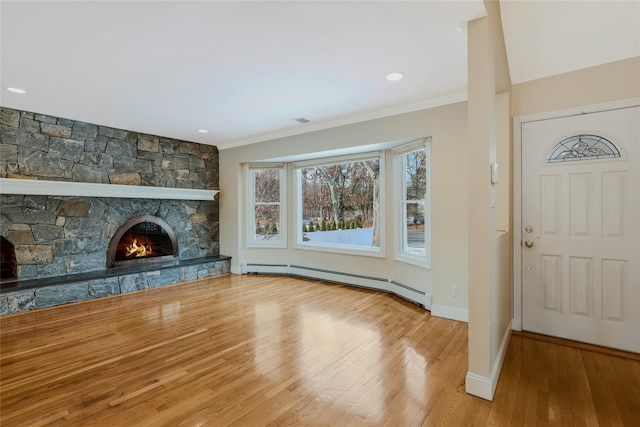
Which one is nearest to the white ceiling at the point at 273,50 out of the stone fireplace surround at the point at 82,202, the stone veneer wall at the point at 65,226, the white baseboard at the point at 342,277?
the stone fireplace surround at the point at 82,202

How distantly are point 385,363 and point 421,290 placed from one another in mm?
1561

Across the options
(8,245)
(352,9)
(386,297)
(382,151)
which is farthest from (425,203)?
(8,245)

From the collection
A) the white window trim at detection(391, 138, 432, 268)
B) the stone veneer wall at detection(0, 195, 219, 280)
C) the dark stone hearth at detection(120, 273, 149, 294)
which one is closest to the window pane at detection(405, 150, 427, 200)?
the white window trim at detection(391, 138, 432, 268)

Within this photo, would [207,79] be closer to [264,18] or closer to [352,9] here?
[264,18]

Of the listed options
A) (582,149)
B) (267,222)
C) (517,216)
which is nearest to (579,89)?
(582,149)

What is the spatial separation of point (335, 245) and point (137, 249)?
3.14 metres

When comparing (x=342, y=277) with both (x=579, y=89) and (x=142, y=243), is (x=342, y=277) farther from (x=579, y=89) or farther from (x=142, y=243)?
(x=579, y=89)

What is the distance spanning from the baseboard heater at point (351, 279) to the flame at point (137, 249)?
160 cm

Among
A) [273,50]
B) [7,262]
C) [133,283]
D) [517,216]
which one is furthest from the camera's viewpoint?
[133,283]

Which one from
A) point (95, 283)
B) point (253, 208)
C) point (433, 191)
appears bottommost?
point (95, 283)

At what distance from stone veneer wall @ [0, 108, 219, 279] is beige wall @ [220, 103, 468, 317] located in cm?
135

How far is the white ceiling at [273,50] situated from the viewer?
198cm

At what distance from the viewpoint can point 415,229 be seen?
4094 millimetres

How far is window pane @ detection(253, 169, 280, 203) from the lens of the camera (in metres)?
5.68
